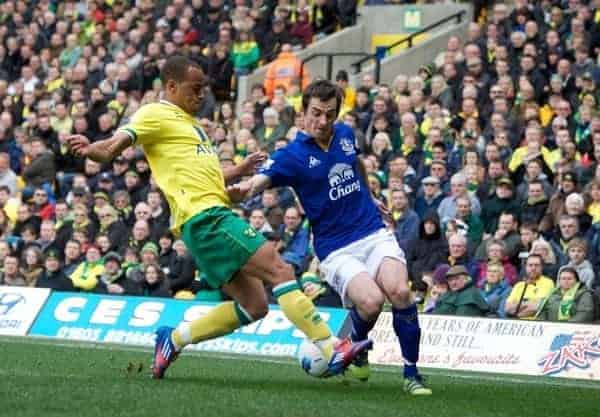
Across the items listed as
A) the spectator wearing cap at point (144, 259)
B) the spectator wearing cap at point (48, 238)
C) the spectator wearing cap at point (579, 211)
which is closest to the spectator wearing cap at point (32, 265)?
the spectator wearing cap at point (48, 238)

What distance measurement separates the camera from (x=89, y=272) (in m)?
20.0

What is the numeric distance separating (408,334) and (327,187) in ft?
3.92

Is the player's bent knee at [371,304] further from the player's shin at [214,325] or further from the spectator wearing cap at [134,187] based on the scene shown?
the spectator wearing cap at [134,187]

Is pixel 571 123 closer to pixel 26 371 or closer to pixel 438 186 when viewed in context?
pixel 438 186

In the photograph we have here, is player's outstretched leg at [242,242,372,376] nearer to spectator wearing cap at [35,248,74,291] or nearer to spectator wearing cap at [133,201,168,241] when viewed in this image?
spectator wearing cap at [35,248,74,291]

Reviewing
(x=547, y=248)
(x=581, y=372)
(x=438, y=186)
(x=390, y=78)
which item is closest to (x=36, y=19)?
(x=390, y=78)

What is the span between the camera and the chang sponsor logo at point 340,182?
10953 mm

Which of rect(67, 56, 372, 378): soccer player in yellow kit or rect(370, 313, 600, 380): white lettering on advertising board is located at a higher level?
rect(67, 56, 372, 378): soccer player in yellow kit

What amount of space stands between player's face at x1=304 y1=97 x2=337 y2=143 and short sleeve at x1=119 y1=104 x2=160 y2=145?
1.07 metres

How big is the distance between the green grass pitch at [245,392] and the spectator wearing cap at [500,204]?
5177 mm

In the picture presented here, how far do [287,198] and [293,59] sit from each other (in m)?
4.99

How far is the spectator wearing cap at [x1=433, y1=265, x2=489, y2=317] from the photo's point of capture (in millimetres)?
16016

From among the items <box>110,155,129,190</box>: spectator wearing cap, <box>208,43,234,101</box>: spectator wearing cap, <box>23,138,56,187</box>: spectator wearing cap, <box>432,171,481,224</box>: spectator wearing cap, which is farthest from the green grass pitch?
<box>208,43,234,101</box>: spectator wearing cap

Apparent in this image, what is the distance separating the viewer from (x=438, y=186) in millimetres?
19203
